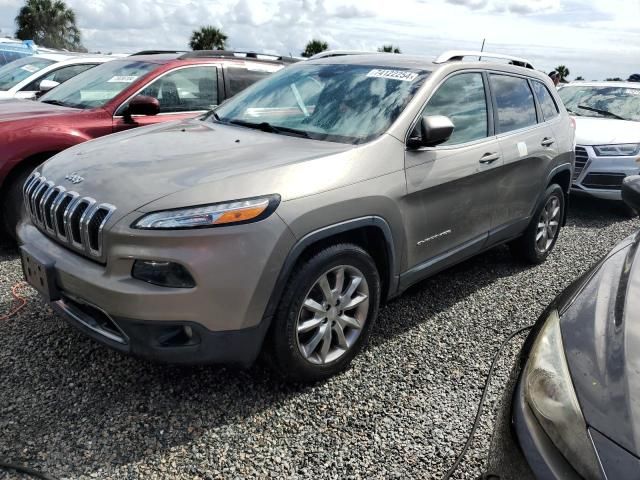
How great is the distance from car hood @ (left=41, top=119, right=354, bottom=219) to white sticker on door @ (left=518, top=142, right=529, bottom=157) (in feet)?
5.62

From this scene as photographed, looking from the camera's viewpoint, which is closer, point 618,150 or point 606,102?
point 618,150

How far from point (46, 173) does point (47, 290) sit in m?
0.69

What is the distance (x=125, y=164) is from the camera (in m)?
2.61

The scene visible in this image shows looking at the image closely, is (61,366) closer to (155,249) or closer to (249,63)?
(155,249)

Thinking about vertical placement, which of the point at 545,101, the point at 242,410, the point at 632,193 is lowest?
the point at 242,410

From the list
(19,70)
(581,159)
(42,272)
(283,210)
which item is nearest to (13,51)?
(19,70)

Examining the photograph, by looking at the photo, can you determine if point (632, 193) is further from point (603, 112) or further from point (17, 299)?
point (603, 112)

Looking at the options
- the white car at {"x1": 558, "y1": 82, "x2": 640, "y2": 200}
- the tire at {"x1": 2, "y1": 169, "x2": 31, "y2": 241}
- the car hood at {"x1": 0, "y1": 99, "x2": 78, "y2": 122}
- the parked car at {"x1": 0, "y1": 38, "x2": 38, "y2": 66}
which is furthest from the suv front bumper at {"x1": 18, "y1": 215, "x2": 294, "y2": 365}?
the parked car at {"x1": 0, "y1": 38, "x2": 38, "y2": 66}

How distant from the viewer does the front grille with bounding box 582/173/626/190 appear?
6.50 metres

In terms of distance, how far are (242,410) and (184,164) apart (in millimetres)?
1209

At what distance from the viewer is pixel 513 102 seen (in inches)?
157

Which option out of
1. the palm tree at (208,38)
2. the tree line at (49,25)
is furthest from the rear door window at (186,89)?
the tree line at (49,25)

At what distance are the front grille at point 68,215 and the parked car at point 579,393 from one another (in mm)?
1726

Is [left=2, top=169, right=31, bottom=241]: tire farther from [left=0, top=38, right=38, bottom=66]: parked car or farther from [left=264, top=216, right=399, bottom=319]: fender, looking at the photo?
[left=0, top=38, right=38, bottom=66]: parked car
